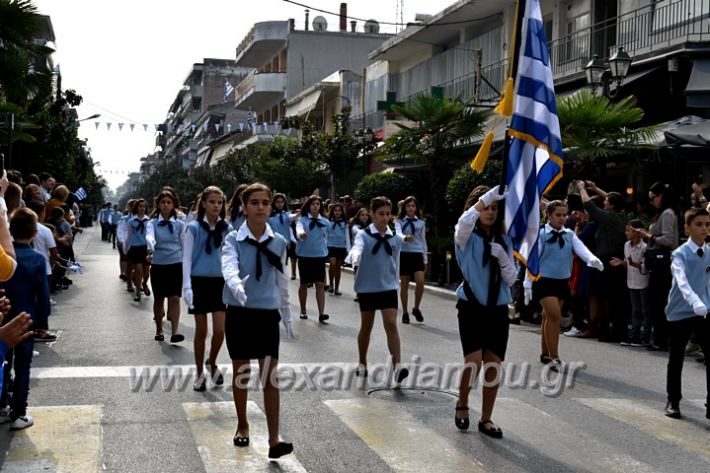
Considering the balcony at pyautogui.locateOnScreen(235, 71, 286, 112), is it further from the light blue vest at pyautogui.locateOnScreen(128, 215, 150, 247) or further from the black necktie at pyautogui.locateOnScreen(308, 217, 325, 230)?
the black necktie at pyautogui.locateOnScreen(308, 217, 325, 230)

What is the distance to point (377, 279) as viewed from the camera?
9.52 m

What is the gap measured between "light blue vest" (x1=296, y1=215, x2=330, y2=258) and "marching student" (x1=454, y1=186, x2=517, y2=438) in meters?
8.75

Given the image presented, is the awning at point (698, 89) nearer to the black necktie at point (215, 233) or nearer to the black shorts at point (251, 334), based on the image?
the black necktie at point (215, 233)

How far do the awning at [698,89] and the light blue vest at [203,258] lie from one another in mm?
12285

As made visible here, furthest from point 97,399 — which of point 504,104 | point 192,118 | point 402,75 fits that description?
point 192,118

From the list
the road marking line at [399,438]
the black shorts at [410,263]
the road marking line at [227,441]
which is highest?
the black shorts at [410,263]

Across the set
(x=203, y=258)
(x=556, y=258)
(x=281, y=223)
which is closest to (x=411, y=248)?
(x=281, y=223)

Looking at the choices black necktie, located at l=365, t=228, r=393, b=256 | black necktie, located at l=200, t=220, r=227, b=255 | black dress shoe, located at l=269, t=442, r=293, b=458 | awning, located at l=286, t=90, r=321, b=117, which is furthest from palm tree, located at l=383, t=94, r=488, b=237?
awning, located at l=286, t=90, r=321, b=117

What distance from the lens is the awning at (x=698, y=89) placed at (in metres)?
18.3

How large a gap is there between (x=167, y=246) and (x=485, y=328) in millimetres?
6022

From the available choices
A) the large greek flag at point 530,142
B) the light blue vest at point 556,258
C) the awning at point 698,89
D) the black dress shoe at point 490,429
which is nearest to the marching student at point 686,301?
the large greek flag at point 530,142

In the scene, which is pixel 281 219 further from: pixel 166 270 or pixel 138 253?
pixel 166 270

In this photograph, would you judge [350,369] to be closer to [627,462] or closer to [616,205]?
[627,462]

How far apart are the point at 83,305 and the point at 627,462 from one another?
478 inches
